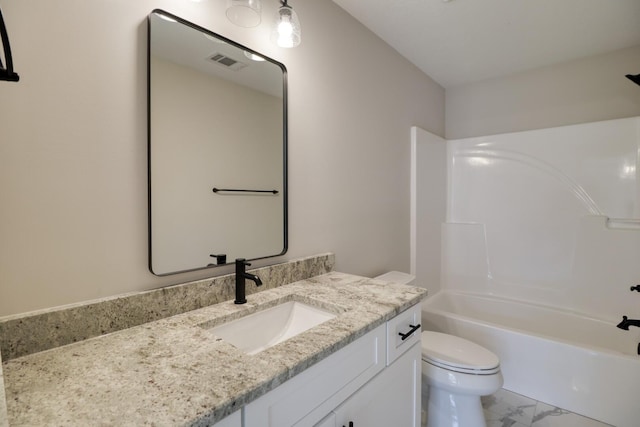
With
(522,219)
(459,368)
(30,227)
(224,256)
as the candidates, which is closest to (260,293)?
(224,256)

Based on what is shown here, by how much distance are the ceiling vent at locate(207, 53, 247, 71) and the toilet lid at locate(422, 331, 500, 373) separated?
5.64 feet

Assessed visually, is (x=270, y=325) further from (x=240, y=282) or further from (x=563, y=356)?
(x=563, y=356)

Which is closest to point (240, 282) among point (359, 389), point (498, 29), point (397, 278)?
point (359, 389)

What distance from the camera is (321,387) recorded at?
33.3 inches

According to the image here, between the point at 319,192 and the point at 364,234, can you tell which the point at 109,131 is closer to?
the point at 319,192

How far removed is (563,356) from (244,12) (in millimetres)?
2624

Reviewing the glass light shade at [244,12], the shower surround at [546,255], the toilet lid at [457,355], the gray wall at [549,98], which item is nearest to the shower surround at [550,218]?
the shower surround at [546,255]

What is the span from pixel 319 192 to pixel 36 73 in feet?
3.80

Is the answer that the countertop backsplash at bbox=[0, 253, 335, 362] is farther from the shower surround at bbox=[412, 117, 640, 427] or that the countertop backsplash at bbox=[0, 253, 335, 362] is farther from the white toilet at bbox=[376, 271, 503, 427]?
the shower surround at bbox=[412, 117, 640, 427]

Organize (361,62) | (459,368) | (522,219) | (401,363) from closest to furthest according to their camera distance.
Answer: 1. (401,363)
2. (459,368)
3. (361,62)
4. (522,219)

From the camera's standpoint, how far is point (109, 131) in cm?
93

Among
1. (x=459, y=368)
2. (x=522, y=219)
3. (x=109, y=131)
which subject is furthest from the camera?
(x=522, y=219)

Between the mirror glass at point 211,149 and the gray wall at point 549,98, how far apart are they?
230 cm

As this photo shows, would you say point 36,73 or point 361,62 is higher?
point 361,62
